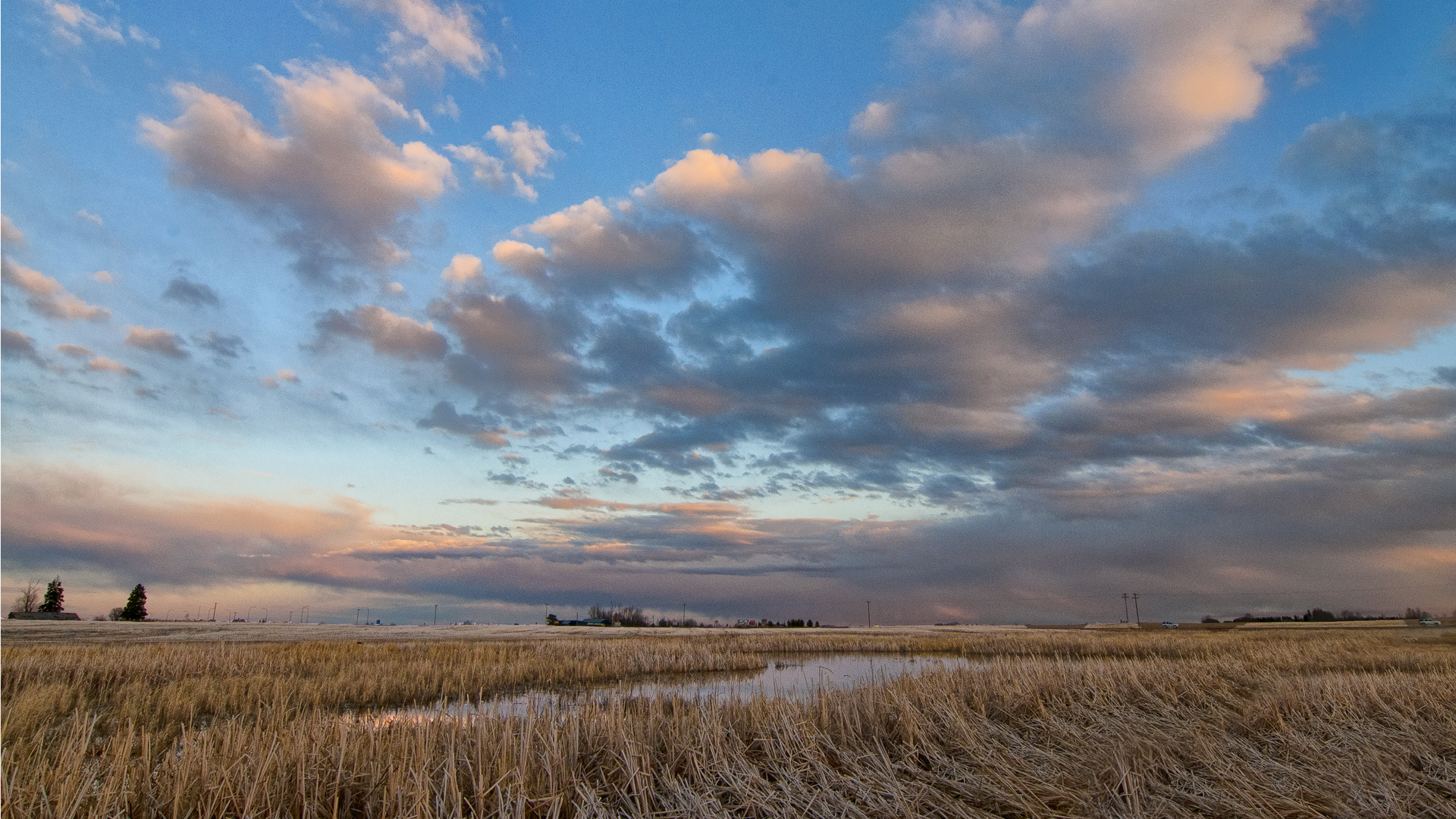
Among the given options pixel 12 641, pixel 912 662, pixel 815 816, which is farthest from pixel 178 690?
pixel 12 641

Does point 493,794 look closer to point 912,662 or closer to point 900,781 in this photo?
point 900,781

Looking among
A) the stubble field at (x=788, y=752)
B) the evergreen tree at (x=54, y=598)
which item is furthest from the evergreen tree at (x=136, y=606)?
the stubble field at (x=788, y=752)

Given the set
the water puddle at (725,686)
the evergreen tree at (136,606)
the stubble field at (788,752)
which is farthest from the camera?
the evergreen tree at (136,606)

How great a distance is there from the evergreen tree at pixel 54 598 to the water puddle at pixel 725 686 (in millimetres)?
146025

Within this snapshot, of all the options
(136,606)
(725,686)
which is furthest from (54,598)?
(725,686)

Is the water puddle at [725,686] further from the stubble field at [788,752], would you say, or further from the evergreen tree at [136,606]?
the evergreen tree at [136,606]

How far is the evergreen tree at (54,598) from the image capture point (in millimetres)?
119875

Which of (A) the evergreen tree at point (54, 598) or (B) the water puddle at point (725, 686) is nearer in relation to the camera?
(B) the water puddle at point (725, 686)

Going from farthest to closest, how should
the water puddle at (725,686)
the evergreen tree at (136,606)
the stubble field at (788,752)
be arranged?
the evergreen tree at (136,606), the water puddle at (725,686), the stubble field at (788,752)

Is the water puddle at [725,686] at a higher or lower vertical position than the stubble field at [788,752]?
lower

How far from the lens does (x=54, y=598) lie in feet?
399

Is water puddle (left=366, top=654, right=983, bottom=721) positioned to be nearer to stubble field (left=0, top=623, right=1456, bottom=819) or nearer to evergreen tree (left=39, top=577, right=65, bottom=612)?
stubble field (left=0, top=623, right=1456, bottom=819)

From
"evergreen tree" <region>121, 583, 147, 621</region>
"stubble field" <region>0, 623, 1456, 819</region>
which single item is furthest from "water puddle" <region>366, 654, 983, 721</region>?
"evergreen tree" <region>121, 583, 147, 621</region>

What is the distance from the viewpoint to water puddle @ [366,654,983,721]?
17.0 metres
